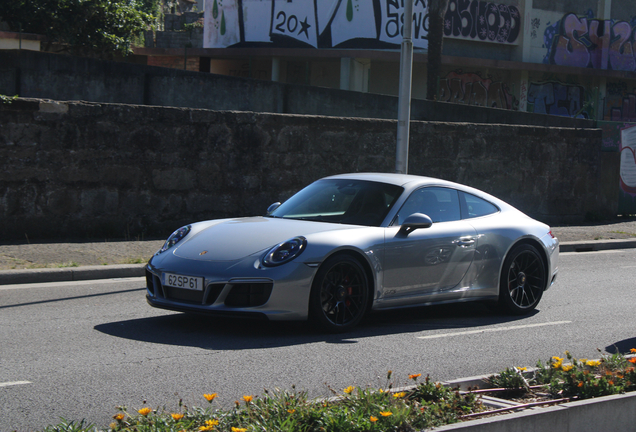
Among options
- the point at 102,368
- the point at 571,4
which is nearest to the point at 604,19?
the point at 571,4

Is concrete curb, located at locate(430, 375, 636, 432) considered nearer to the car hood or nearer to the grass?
the grass

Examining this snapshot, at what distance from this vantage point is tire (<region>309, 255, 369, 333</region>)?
20.2 feet

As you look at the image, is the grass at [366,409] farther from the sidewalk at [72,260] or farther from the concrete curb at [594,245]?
the concrete curb at [594,245]

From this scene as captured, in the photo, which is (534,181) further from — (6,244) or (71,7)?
(71,7)

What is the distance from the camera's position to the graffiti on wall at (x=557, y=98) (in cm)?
3784

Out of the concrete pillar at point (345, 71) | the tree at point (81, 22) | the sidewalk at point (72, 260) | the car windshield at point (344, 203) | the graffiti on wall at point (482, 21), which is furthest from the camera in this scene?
the graffiti on wall at point (482, 21)

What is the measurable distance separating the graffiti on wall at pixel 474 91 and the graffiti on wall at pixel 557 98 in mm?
1143

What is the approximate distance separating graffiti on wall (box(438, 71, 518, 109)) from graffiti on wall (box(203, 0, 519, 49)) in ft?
6.61

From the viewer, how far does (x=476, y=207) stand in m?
7.68

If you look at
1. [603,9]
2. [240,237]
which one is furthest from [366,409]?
[603,9]

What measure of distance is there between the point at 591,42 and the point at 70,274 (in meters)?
35.2

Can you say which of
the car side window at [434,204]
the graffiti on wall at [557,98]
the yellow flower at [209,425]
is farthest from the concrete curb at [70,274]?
the graffiti on wall at [557,98]

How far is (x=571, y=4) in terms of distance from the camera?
125 feet

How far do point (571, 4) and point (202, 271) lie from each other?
36.5 meters
